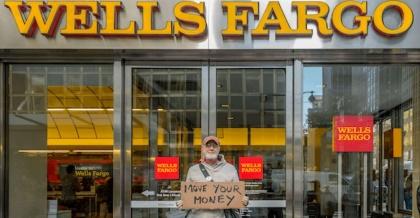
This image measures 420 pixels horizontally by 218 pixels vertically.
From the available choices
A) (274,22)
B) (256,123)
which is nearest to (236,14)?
(274,22)

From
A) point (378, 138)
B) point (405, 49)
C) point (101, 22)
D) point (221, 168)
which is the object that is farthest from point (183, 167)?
point (405, 49)

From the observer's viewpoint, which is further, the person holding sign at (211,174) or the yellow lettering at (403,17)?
the yellow lettering at (403,17)

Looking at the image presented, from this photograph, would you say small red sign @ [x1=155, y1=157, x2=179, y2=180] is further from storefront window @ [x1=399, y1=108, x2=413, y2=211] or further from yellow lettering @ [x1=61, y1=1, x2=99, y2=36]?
storefront window @ [x1=399, y1=108, x2=413, y2=211]

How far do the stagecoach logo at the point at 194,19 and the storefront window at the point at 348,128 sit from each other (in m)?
0.65

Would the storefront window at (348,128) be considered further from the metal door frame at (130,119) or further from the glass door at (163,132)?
→ the glass door at (163,132)

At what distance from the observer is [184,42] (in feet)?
23.4

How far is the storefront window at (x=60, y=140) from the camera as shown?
764cm

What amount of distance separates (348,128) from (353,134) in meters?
0.10

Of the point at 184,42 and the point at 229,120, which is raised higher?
the point at 184,42

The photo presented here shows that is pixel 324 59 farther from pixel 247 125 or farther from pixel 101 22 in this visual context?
pixel 101 22

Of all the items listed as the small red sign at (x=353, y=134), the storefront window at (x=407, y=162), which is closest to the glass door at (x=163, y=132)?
the small red sign at (x=353, y=134)

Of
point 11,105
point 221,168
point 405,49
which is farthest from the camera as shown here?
point 11,105

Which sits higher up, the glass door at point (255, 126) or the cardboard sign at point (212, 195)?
the glass door at point (255, 126)

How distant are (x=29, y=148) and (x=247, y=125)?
10.6 ft
